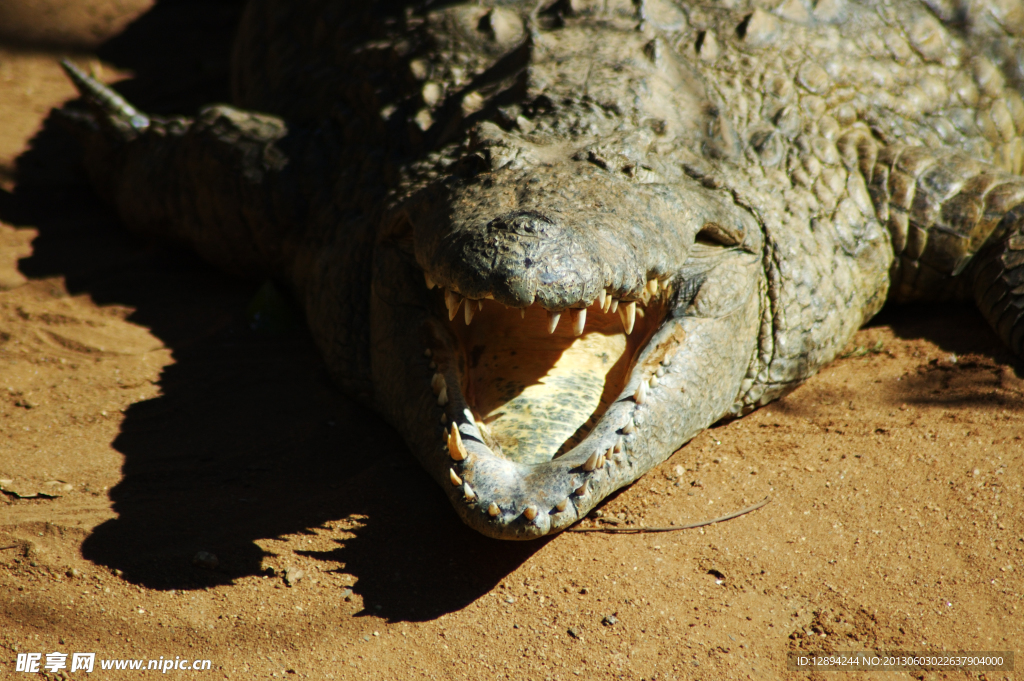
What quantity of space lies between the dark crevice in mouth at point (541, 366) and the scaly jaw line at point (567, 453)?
0.02 meters

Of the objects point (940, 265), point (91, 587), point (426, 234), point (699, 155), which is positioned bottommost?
point (91, 587)

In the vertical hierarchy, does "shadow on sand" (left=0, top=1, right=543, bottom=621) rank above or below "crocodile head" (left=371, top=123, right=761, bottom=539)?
below

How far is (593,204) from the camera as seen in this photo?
274 centimetres

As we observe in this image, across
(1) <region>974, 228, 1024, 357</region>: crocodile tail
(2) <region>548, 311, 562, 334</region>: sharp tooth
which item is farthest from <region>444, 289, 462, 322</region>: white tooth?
(1) <region>974, 228, 1024, 357</region>: crocodile tail

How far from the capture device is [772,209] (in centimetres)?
345

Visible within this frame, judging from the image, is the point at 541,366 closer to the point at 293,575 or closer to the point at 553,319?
the point at 553,319

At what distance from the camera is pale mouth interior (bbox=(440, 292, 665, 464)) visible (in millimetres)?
2820

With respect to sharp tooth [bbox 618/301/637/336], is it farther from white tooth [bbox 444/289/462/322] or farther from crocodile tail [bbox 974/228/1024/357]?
crocodile tail [bbox 974/228/1024/357]

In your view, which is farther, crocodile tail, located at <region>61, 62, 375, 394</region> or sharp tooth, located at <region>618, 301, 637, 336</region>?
crocodile tail, located at <region>61, 62, 375, 394</region>

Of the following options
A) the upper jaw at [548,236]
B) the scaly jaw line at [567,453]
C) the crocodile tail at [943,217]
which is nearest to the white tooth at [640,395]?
the scaly jaw line at [567,453]

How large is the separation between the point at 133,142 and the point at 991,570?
5066 mm

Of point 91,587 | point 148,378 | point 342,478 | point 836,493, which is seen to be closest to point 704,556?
point 836,493

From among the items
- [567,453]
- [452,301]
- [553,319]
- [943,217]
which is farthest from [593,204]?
[943,217]

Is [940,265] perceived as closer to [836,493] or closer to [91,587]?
[836,493]
